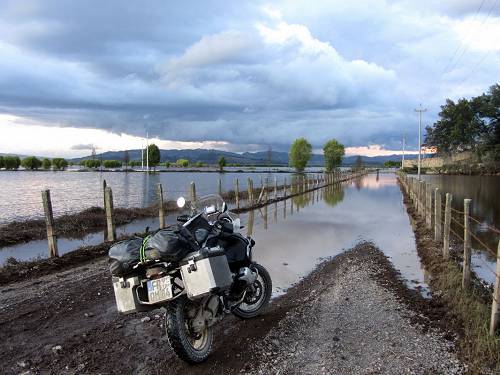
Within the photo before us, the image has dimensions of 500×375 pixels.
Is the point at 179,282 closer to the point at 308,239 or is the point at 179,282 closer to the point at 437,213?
the point at 437,213

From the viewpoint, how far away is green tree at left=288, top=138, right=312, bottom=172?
12104cm

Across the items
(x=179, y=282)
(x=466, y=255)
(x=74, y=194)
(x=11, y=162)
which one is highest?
(x=11, y=162)

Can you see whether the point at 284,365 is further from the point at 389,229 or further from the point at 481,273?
the point at 389,229

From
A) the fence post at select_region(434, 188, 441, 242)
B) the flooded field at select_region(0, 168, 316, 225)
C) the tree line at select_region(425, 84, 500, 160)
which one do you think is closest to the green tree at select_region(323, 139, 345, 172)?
the tree line at select_region(425, 84, 500, 160)

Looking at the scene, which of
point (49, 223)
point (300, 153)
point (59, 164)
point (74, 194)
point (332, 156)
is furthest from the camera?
point (59, 164)

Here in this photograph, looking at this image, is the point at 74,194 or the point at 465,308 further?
the point at 74,194

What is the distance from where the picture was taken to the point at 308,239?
1339 cm

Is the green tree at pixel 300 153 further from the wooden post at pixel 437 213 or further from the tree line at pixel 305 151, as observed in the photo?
the wooden post at pixel 437 213

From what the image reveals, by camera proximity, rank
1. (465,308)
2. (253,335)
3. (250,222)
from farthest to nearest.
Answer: (250,222)
(465,308)
(253,335)

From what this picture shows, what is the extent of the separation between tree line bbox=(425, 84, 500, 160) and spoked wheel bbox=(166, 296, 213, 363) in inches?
3710

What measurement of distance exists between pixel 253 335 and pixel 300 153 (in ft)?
385

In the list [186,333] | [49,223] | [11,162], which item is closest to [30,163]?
[11,162]

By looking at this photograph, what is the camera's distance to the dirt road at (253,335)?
14.4 ft

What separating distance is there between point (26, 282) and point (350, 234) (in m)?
9.89
